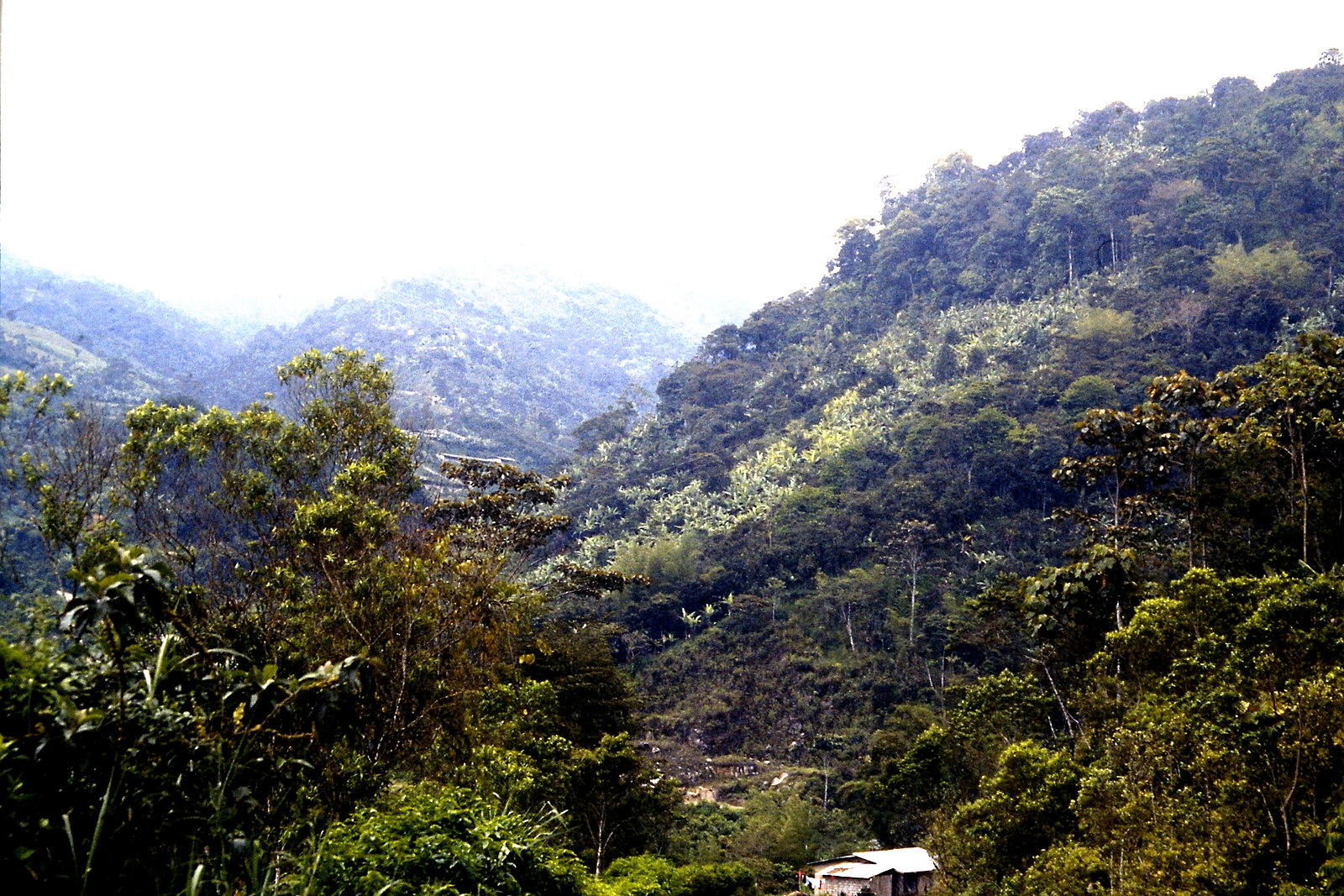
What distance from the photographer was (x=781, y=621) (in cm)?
3803

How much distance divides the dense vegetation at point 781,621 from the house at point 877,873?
116 centimetres

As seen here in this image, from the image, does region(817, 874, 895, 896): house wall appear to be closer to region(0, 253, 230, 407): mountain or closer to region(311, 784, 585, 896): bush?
region(311, 784, 585, 896): bush

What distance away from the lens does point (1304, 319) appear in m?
37.8

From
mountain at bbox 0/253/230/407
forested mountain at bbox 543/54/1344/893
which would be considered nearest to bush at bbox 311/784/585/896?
forested mountain at bbox 543/54/1344/893

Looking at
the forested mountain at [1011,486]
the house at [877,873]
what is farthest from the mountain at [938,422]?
the house at [877,873]

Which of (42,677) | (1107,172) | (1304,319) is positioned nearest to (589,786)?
(42,677)

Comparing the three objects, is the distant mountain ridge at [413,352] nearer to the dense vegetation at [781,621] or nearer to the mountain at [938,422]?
the mountain at [938,422]

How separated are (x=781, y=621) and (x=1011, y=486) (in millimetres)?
11370

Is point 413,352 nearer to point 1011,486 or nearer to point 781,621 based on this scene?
point 781,621

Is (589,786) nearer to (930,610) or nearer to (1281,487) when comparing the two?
(1281,487)

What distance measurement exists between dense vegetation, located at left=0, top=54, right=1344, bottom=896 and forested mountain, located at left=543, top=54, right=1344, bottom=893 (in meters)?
0.14

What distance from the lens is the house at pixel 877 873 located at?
910 inches

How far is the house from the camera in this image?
910 inches

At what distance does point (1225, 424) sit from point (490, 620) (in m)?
14.0
